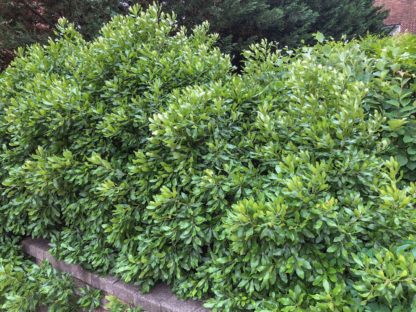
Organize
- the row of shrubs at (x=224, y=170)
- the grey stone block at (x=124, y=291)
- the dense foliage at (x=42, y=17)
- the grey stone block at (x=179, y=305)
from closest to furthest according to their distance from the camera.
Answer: the row of shrubs at (x=224, y=170) < the grey stone block at (x=179, y=305) < the grey stone block at (x=124, y=291) < the dense foliage at (x=42, y=17)

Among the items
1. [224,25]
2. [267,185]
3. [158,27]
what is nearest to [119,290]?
[267,185]

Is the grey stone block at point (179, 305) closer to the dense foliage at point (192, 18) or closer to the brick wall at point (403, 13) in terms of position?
the dense foliage at point (192, 18)

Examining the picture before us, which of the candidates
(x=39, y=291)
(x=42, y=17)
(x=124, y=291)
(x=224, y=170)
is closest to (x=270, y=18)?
(x=42, y=17)

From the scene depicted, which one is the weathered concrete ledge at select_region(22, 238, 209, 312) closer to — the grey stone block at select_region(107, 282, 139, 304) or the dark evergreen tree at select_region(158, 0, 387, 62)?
the grey stone block at select_region(107, 282, 139, 304)

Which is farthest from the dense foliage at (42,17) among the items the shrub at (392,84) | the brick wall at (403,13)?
the brick wall at (403,13)

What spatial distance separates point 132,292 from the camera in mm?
2201

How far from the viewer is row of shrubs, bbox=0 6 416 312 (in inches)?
64.9

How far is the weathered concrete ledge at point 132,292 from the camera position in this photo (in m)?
2.02

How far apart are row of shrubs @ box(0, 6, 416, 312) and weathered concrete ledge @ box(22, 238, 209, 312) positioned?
0.18ft

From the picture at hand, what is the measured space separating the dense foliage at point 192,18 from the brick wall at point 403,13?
807 centimetres

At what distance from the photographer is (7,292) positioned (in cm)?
267

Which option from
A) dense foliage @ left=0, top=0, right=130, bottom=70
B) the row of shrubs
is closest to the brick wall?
dense foliage @ left=0, top=0, right=130, bottom=70

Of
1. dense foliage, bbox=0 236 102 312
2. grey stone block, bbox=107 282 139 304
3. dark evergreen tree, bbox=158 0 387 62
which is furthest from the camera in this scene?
dark evergreen tree, bbox=158 0 387 62

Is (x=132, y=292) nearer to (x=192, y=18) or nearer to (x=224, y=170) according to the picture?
(x=224, y=170)
